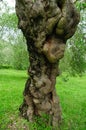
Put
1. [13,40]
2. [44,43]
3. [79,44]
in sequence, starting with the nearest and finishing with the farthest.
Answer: [44,43]
[79,44]
[13,40]

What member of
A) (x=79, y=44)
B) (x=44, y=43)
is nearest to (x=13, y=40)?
(x=79, y=44)

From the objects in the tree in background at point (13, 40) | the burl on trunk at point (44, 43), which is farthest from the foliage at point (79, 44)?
the tree in background at point (13, 40)

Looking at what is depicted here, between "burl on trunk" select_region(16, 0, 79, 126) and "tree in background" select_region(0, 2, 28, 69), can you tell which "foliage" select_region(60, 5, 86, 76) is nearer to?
"burl on trunk" select_region(16, 0, 79, 126)

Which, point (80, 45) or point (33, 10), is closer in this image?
point (33, 10)

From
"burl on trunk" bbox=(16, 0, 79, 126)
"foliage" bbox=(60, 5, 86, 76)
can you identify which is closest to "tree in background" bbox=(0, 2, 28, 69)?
"foliage" bbox=(60, 5, 86, 76)

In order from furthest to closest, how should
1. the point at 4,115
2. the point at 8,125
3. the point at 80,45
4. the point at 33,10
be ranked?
the point at 80,45, the point at 4,115, the point at 8,125, the point at 33,10

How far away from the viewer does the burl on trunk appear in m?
11.0

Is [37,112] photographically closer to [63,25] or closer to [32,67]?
[32,67]

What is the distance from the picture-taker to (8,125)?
11914 millimetres

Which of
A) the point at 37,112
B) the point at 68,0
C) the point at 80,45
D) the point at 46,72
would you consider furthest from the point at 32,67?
the point at 80,45

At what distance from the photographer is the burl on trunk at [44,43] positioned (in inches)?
434

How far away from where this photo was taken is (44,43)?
37.6 ft

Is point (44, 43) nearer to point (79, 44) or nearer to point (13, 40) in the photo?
point (79, 44)

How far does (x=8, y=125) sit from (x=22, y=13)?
359 cm
